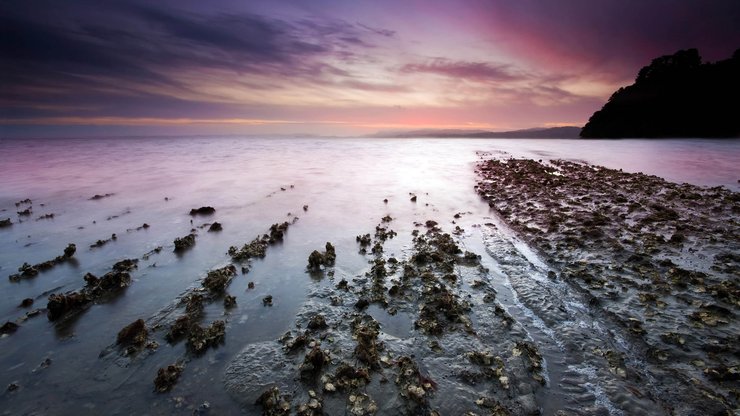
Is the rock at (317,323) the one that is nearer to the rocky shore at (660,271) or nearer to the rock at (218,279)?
the rock at (218,279)

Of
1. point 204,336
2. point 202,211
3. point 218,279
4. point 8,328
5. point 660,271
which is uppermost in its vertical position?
point 660,271

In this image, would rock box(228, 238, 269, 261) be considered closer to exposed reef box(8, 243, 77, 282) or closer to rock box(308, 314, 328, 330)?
rock box(308, 314, 328, 330)

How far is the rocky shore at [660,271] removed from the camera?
4848 mm

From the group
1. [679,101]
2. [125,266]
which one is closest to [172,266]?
[125,266]

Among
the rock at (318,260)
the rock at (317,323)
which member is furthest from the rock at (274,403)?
the rock at (318,260)

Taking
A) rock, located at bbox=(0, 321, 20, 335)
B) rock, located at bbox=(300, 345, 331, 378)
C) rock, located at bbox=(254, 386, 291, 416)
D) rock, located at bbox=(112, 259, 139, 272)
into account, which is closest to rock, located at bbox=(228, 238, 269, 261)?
rock, located at bbox=(112, 259, 139, 272)

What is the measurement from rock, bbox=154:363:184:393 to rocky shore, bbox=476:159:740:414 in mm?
6840

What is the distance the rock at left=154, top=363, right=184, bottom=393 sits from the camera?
490 cm

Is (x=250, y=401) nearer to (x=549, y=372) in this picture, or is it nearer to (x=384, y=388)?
(x=384, y=388)

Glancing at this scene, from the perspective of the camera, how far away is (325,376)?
16.6 ft

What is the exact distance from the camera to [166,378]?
500cm

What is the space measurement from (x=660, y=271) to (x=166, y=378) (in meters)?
10.5

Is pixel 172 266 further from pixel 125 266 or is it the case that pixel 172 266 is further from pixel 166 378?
pixel 166 378

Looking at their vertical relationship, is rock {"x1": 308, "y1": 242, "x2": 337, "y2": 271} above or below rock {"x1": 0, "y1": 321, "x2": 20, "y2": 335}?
above
